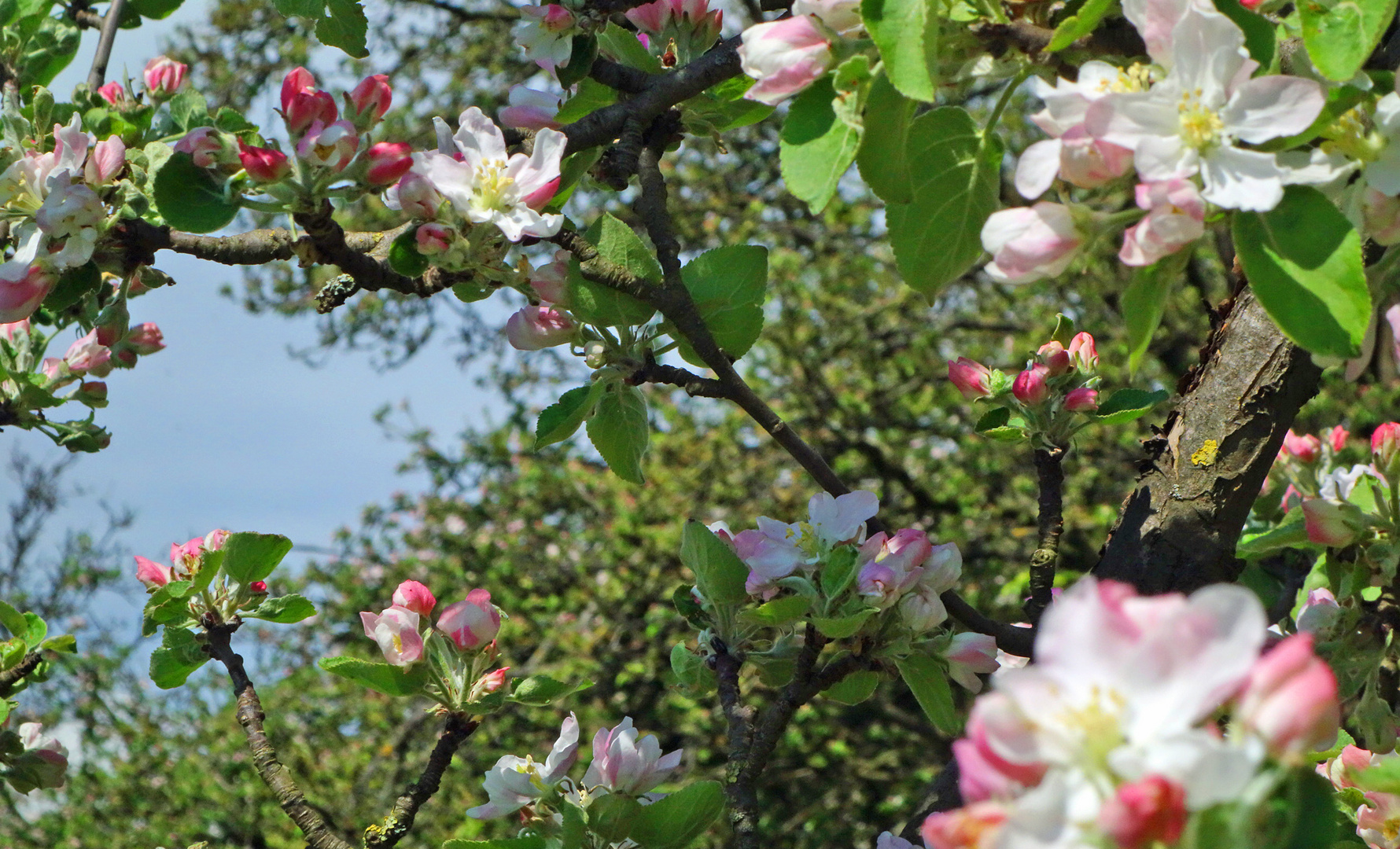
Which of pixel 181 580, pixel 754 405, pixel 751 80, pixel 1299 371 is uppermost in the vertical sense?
pixel 181 580

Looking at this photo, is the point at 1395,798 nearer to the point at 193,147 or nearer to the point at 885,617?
the point at 885,617

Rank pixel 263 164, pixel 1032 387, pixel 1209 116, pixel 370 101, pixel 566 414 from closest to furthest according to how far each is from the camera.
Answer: pixel 1209 116 → pixel 263 164 → pixel 370 101 → pixel 566 414 → pixel 1032 387

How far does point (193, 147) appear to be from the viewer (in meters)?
1.16

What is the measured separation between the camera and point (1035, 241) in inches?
34.0

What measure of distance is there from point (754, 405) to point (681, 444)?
3.49 m

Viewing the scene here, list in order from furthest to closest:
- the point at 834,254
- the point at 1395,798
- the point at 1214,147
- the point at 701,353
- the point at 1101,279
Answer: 1. the point at 834,254
2. the point at 1101,279
3. the point at 701,353
4. the point at 1395,798
5. the point at 1214,147

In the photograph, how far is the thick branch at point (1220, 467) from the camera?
54.0 inches

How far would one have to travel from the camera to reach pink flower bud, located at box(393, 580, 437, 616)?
1.34 m

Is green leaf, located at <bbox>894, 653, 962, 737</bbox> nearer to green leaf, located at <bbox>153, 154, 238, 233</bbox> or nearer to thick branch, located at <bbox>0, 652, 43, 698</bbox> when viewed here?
green leaf, located at <bbox>153, 154, 238, 233</bbox>

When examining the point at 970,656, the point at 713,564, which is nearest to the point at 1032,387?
the point at 970,656

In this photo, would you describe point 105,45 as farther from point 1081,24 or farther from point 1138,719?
point 1138,719

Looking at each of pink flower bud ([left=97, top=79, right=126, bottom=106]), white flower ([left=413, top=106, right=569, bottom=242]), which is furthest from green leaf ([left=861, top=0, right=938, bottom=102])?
pink flower bud ([left=97, top=79, right=126, bottom=106])

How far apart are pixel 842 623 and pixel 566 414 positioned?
38cm

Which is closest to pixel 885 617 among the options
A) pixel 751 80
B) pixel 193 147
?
pixel 751 80
